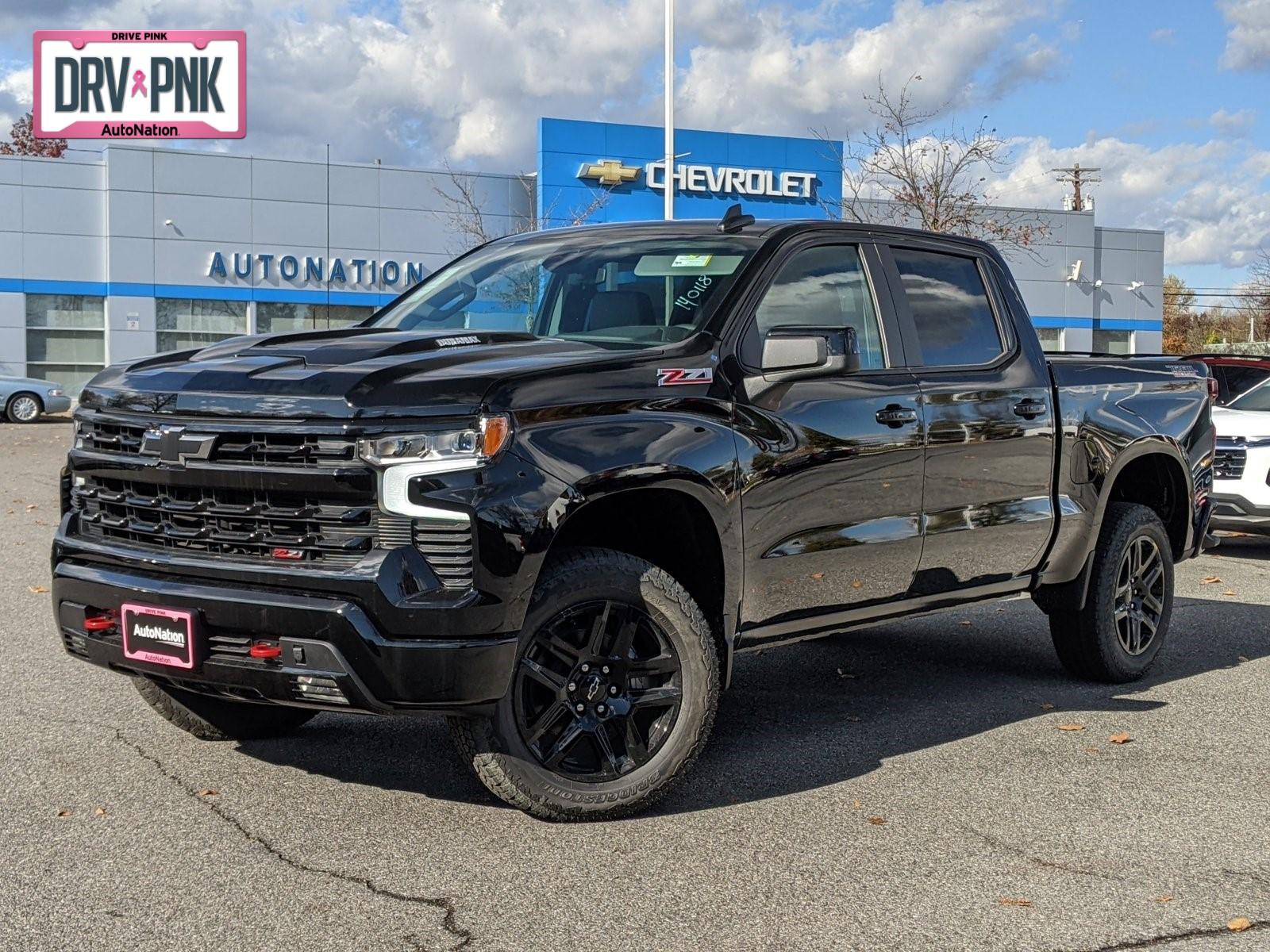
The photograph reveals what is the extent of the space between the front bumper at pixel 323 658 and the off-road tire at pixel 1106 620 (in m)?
3.61

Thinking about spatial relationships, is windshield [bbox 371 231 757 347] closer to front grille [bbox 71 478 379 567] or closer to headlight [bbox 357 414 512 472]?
headlight [bbox 357 414 512 472]

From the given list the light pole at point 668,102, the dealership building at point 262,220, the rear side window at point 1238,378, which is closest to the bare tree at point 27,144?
the dealership building at point 262,220

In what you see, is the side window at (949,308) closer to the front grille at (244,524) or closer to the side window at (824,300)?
the side window at (824,300)

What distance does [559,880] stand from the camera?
4180 mm

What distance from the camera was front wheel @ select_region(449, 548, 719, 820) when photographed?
179 inches

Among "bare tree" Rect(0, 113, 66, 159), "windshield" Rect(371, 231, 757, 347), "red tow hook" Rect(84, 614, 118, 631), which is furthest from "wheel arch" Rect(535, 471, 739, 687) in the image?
"bare tree" Rect(0, 113, 66, 159)

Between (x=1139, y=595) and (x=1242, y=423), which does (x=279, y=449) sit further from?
(x=1242, y=423)

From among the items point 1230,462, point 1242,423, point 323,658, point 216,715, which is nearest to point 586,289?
point 323,658

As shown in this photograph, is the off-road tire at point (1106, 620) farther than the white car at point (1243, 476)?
No

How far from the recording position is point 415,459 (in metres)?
4.25

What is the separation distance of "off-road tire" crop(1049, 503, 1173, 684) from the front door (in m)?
1.57

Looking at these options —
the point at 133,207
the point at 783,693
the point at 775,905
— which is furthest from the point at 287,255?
the point at 775,905

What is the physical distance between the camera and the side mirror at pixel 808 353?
509 cm

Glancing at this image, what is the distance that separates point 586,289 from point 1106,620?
3.08 m
